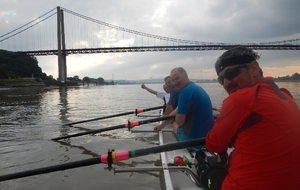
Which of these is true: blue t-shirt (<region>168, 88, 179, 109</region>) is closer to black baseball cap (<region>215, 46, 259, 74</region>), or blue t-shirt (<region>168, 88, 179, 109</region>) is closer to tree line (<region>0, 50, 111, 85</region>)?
black baseball cap (<region>215, 46, 259, 74</region>)

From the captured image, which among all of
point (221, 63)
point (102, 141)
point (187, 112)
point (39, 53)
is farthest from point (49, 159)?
point (39, 53)

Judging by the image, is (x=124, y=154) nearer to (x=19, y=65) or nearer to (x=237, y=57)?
(x=237, y=57)

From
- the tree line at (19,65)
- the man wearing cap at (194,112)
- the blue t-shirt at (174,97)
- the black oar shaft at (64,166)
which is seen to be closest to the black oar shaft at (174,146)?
the black oar shaft at (64,166)

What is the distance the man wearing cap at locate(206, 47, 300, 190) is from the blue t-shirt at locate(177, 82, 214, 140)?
1.66 meters

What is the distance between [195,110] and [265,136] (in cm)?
189

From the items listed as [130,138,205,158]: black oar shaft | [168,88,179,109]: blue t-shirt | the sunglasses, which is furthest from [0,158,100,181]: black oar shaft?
[168,88,179,109]: blue t-shirt

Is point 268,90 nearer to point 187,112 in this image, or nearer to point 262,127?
point 262,127

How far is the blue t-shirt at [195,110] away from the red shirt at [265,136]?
172cm

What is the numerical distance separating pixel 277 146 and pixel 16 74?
6981cm

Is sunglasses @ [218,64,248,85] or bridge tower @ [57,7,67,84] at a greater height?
bridge tower @ [57,7,67,84]

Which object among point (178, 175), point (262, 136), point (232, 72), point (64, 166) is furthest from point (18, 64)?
point (262, 136)

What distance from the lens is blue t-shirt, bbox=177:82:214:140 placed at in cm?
326

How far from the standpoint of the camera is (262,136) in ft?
4.65

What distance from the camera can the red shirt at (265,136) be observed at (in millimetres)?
1396
